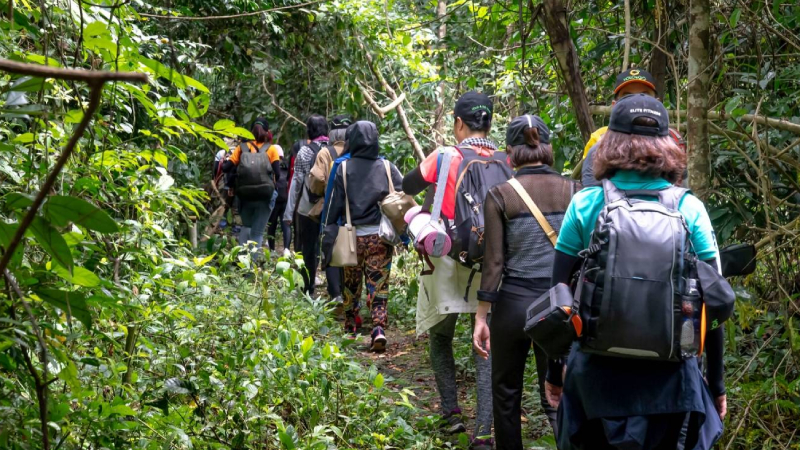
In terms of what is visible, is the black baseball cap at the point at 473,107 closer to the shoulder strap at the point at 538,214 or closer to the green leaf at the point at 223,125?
the shoulder strap at the point at 538,214

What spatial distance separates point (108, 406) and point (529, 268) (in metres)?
2.33

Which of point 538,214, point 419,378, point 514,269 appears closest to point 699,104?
point 538,214

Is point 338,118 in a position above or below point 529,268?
above

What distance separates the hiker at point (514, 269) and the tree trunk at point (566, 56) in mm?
672

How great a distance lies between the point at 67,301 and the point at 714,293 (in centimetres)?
197

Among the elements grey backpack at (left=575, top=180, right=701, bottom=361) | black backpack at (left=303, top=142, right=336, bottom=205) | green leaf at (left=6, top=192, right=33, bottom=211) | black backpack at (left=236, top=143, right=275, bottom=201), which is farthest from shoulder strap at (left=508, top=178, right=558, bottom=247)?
black backpack at (left=236, top=143, right=275, bottom=201)

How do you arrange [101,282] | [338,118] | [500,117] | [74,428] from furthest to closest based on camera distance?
[500,117], [338,118], [74,428], [101,282]

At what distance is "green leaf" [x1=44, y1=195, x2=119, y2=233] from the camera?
5.34 ft

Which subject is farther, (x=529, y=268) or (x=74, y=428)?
(x=529, y=268)

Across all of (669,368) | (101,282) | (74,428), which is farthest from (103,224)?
(669,368)

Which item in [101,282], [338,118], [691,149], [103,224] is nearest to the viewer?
[103,224]

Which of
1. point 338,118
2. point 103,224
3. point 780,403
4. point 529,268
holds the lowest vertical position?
point 780,403

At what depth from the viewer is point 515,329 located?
4.50 meters

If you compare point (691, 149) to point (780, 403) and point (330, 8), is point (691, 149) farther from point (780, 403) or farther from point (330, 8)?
point (330, 8)
